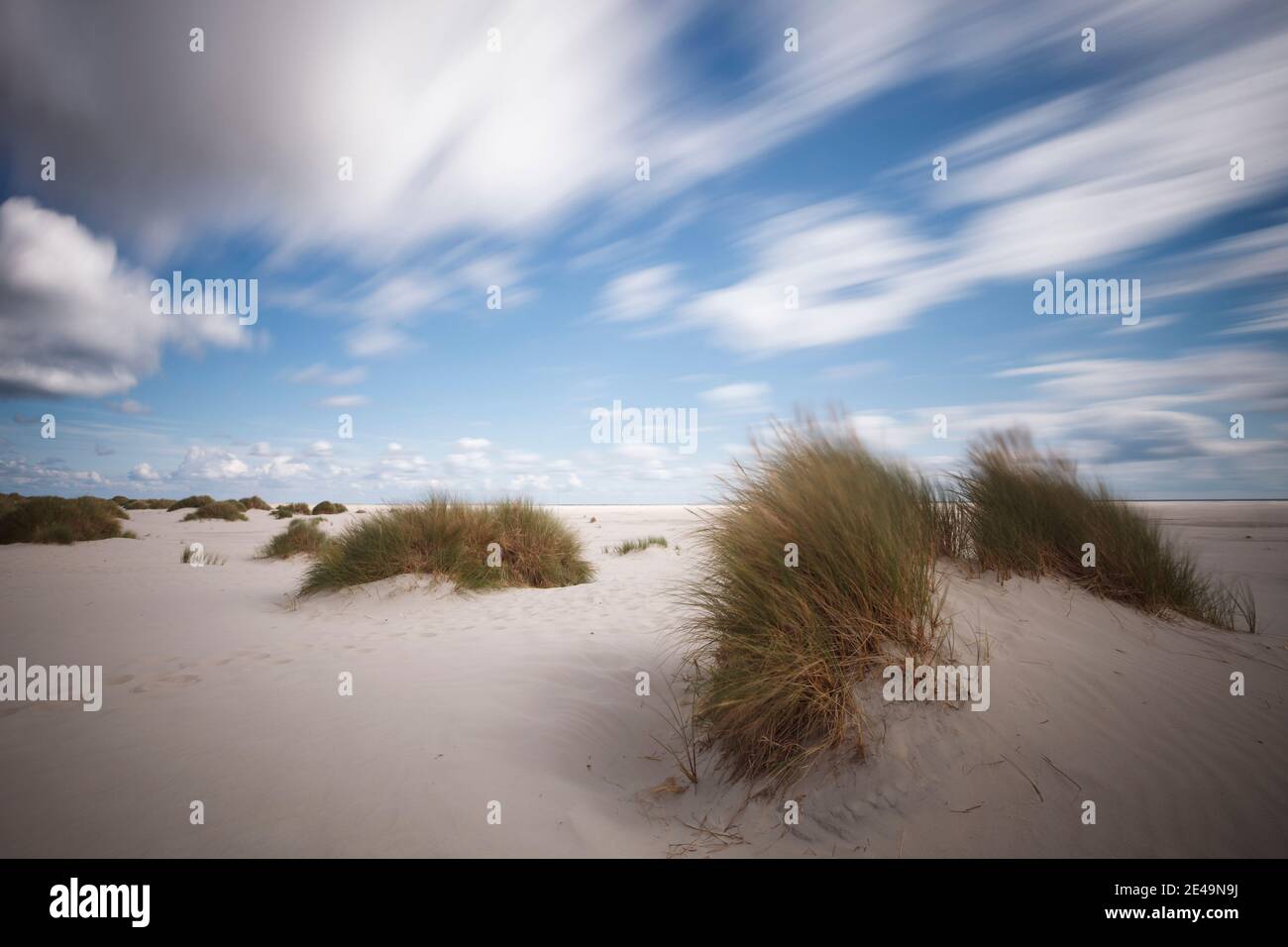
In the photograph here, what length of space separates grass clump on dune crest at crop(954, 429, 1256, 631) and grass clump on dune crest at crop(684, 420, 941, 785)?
48.0 inches

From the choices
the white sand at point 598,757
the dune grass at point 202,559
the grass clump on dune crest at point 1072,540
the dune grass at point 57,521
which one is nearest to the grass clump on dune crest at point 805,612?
the white sand at point 598,757

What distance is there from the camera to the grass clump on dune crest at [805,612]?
3.14 meters

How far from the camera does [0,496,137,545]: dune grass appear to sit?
1633cm

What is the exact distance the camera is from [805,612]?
3.38 metres
